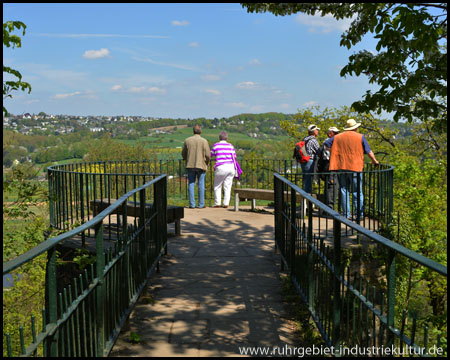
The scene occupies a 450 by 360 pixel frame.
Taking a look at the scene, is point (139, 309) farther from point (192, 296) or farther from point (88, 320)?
point (88, 320)

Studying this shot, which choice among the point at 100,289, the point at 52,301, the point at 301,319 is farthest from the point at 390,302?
the point at 301,319

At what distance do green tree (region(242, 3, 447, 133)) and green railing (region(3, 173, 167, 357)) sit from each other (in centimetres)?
405

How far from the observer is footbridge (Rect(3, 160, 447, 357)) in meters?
2.93

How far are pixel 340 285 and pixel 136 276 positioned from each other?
2.45 m

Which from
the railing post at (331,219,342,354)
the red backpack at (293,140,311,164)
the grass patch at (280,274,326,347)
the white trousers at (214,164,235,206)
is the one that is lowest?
the grass patch at (280,274,326,347)

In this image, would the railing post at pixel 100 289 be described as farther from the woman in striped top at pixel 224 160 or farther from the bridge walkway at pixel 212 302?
the woman in striped top at pixel 224 160

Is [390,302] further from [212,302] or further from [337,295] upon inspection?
[212,302]

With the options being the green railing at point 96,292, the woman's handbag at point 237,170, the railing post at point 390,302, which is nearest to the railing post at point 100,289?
the green railing at point 96,292

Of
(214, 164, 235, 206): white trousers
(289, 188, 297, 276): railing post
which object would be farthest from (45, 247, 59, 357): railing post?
(214, 164, 235, 206): white trousers

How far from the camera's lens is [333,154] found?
10.2 m

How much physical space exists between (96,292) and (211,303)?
2.47 meters

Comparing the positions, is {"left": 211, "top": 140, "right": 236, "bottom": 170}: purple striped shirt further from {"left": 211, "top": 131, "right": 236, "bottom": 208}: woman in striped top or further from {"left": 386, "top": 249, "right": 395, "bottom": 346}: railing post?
{"left": 386, "top": 249, "right": 395, "bottom": 346}: railing post

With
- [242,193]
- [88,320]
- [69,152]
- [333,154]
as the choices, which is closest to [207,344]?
[88,320]

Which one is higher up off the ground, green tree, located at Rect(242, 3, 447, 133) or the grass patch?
green tree, located at Rect(242, 3, 447, 133)
